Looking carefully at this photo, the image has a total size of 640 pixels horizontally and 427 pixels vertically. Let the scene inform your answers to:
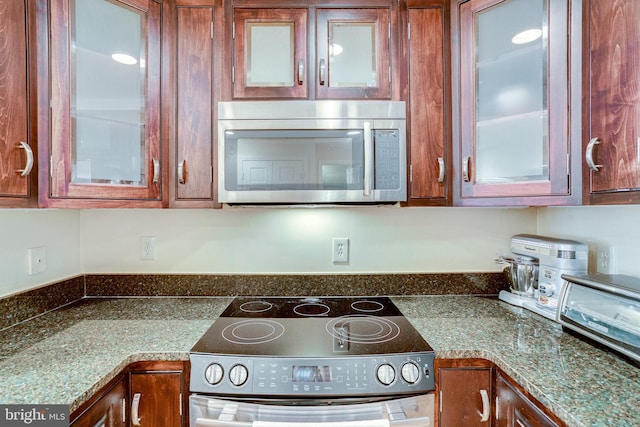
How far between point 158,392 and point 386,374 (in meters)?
0.71

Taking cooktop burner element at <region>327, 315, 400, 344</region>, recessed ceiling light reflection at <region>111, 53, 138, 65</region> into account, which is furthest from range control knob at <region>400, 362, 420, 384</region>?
recessed ceiling light reflection at <region>111, 53, 138, 65</region>

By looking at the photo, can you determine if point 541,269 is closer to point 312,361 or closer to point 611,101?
point 611,101

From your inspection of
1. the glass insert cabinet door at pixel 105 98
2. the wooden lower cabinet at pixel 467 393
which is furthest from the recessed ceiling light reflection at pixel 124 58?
the wooden lower cabinet at pixel 467 393

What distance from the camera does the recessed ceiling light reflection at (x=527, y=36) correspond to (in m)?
1.09

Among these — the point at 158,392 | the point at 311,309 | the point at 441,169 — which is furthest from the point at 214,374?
the point at 441,169

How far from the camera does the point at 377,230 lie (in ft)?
5.26

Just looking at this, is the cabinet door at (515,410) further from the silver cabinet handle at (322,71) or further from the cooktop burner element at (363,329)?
the silver cabinet handle at (322,71)

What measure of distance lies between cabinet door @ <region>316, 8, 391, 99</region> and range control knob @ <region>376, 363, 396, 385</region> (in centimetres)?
97

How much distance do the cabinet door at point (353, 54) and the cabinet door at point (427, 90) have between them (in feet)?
0.35

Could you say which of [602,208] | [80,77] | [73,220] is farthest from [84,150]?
[602,208]

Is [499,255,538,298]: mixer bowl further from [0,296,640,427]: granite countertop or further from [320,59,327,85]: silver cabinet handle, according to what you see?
[320,59,327,85]: silver cabinet handle

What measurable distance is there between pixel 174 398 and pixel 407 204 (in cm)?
105

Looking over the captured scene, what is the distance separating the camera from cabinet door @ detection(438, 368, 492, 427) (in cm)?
99

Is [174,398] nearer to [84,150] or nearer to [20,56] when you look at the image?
[84,150]
